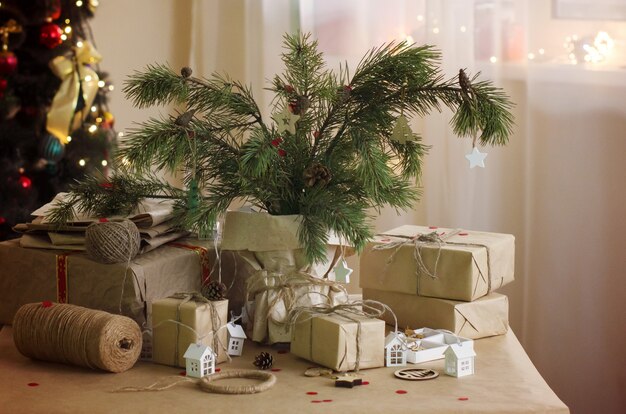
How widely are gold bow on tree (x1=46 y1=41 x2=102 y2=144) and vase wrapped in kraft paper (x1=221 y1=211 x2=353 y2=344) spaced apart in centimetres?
135

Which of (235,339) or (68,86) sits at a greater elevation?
(68,86)

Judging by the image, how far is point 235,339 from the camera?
1244 millimetres

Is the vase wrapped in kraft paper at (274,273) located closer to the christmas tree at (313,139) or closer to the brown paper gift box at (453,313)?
the christmas tree at (313,139)

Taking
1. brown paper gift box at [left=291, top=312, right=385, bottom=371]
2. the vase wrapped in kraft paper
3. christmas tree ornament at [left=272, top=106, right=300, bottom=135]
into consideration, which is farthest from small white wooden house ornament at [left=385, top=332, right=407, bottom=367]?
christmas tree ornament at [left=272, top=106, right=300, bottom=135]

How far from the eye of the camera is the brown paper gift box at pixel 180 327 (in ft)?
3.82

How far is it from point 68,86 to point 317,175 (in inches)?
57.3

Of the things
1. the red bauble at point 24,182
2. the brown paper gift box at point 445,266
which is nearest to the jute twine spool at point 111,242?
the brown paper gift box at point 445,266

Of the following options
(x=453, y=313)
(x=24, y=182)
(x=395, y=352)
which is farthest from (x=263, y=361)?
(x=24, y=182)

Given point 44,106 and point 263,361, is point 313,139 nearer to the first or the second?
point 263,361

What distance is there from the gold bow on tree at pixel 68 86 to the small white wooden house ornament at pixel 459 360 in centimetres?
164

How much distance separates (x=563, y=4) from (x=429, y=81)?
100cm

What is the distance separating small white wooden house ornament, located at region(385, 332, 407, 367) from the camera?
1.19 m

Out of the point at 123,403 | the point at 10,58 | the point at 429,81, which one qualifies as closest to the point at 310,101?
the point at 429,81

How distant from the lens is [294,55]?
4.37 ft
